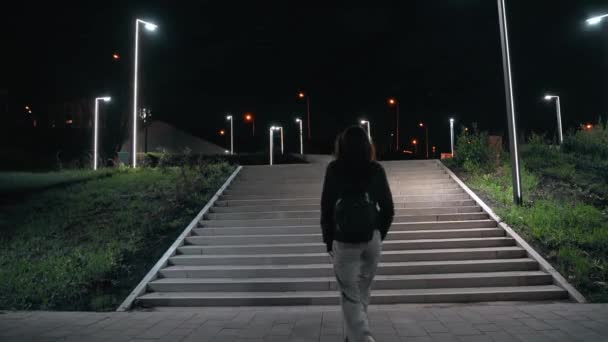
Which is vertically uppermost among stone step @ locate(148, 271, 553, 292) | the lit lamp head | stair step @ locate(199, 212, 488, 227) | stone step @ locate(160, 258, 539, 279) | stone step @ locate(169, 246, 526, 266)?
the lit lamp head

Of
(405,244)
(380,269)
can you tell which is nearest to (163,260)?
(380,269)

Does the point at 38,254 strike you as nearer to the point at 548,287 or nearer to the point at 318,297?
the point at 318,297

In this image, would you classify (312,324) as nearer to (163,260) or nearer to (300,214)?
(163,260)

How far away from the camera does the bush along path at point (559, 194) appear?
22.2 ft

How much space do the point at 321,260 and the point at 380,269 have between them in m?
1.09

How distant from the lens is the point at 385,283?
6.59 m

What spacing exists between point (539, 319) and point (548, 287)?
5.36 ft

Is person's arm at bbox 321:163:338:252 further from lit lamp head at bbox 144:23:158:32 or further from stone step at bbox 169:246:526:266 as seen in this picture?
lit lamp head at bbox 144:23:158:32

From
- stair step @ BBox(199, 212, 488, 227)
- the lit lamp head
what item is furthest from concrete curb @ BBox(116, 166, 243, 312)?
the lit lamp head

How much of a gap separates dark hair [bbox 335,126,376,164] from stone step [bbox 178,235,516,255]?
4443 mm

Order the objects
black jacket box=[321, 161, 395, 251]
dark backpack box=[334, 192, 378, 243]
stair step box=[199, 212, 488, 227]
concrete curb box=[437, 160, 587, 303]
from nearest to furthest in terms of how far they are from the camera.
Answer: dark backpack box=[334, 192, 378, 243] → black jacket box=[321, 161, 395, 251] → concrete curb box=[437, 160, 587, 303] → stair step box=[199, 212, 488, 227]

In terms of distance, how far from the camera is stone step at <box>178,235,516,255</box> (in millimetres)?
7785

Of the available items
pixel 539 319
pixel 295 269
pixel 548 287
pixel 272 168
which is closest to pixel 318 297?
pixel 295 269

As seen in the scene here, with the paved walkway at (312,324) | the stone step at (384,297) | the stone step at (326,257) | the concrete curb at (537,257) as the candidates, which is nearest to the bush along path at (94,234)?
the paved walkway at (312,324)
